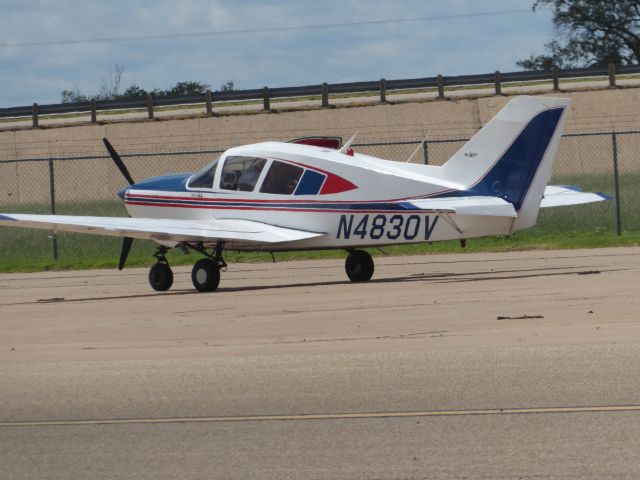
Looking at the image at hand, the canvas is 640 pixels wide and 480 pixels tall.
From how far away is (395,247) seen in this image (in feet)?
81.7

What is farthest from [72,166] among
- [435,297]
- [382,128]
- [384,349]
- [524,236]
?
[384,349]

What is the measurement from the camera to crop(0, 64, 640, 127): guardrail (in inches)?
2264

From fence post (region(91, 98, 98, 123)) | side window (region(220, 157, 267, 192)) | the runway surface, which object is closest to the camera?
the runway surface

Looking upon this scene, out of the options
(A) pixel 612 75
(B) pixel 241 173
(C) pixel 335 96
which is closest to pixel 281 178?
(B) pixel 241 173

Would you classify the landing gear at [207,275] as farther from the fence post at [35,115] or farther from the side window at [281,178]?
the fence post at [35,115]

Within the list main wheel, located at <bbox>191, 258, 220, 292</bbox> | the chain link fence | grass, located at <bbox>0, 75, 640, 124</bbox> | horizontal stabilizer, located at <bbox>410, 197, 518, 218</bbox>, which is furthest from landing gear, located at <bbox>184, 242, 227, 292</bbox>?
grass, located at <bbox>0, 75, 640, 124</bbox>

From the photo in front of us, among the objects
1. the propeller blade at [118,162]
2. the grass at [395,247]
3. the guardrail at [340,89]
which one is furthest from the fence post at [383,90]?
the propeller blade at [118,162]

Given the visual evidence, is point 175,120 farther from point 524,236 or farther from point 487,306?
point 487,306

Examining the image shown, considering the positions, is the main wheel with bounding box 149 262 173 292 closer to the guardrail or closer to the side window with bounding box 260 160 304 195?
the side window with bounding box 260 160 304 195

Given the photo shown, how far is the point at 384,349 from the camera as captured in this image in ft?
37.7

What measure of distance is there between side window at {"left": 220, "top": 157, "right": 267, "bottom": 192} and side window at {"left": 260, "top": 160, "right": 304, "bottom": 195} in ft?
0.59

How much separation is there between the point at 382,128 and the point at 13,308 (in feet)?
137

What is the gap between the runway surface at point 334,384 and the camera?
736 centimetres

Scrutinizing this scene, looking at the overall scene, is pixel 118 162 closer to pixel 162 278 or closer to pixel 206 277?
pixel 162 278
